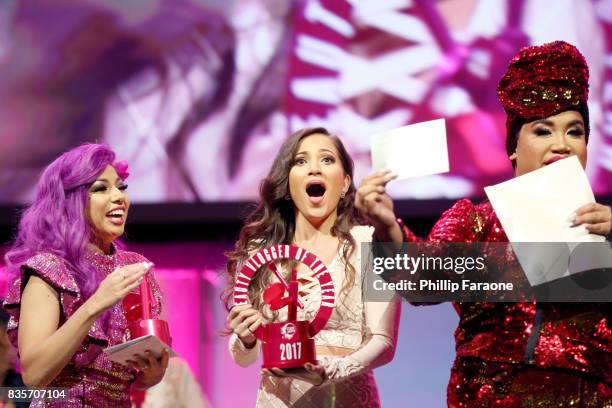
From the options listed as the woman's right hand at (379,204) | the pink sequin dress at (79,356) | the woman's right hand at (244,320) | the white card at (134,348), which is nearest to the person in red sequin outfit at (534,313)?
the woman's right hand at (379,204)

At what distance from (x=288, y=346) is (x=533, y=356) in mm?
616

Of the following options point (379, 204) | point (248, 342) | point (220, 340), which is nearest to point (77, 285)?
point (248, 342)

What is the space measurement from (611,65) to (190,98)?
1.91 metres

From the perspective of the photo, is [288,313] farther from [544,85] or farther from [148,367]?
[544,85]

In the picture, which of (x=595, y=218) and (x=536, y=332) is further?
(x=536, y=332)

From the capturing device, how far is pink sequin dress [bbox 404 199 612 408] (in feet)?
7.78

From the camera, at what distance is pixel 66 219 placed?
10.1 ft

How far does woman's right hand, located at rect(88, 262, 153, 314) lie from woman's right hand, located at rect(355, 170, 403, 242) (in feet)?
2.43

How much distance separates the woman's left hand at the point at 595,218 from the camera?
7.46ft

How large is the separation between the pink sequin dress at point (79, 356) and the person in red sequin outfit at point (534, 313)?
1.05 m

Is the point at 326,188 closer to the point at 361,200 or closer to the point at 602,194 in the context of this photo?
the point at 361,200

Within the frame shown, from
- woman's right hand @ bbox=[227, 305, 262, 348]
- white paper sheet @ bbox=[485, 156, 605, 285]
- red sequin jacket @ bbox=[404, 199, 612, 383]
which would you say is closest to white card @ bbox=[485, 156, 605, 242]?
white paper sheet @ bbox=[485, 156, 605, 285]

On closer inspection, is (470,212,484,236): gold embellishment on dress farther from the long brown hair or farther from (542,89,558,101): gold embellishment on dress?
the long brown hair

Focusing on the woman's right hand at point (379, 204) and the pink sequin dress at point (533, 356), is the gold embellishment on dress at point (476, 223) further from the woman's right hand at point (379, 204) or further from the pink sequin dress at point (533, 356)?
the woman's right hand at point (379, 204)
